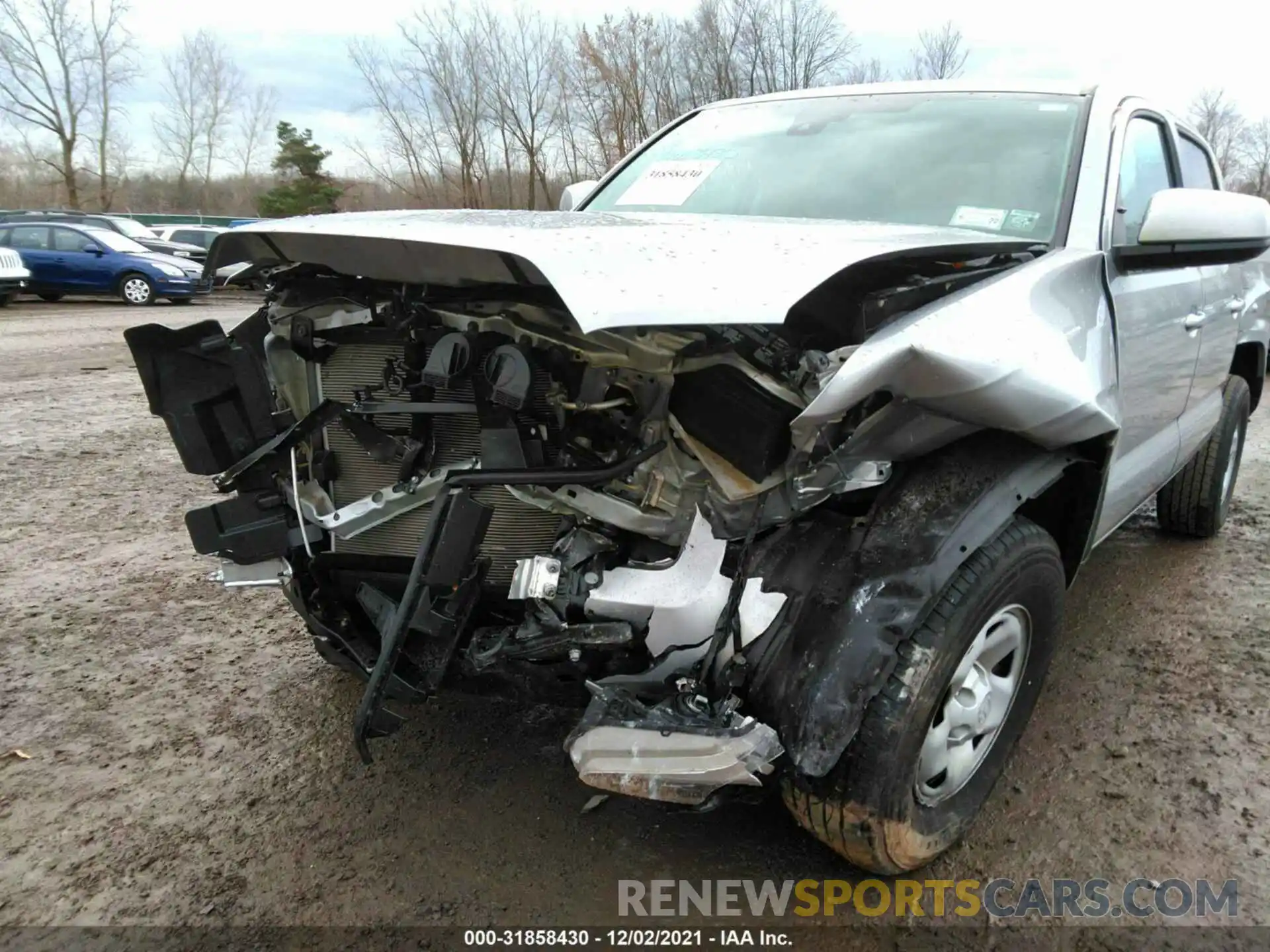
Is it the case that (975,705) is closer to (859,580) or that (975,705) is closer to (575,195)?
(859,580)

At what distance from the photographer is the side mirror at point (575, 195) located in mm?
3678

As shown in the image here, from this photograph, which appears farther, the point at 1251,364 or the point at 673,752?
the point at 1251,364

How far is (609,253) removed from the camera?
1748 mm

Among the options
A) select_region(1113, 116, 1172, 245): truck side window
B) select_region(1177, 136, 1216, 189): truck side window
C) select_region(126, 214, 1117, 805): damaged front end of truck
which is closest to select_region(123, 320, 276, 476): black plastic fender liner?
select_region(126, 214, 1117, 805): damaged front end of truck

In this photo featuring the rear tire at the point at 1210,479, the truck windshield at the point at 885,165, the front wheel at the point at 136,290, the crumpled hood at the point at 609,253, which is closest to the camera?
the crumpled hood at the point at 609,253

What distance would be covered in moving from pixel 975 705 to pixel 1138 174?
6.63ft

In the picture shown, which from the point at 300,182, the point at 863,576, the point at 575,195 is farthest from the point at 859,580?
the point at 300,182

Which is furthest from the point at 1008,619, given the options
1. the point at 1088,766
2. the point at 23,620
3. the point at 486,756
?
the point at 23,620

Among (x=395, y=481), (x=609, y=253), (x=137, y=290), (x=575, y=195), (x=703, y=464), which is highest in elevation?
(x=575, y=195)

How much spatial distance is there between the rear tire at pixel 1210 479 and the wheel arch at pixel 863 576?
8.16 ft

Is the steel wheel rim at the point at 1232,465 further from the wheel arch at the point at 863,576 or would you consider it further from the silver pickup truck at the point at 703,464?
the wheel arch at the point at 863,576

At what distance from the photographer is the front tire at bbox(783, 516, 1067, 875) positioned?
6.38 ft

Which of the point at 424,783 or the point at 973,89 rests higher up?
the point at 973,89

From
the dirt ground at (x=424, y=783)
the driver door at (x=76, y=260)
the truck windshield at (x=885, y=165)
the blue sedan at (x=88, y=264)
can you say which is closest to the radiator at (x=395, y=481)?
the dirt ground at (x=424, y=783)
